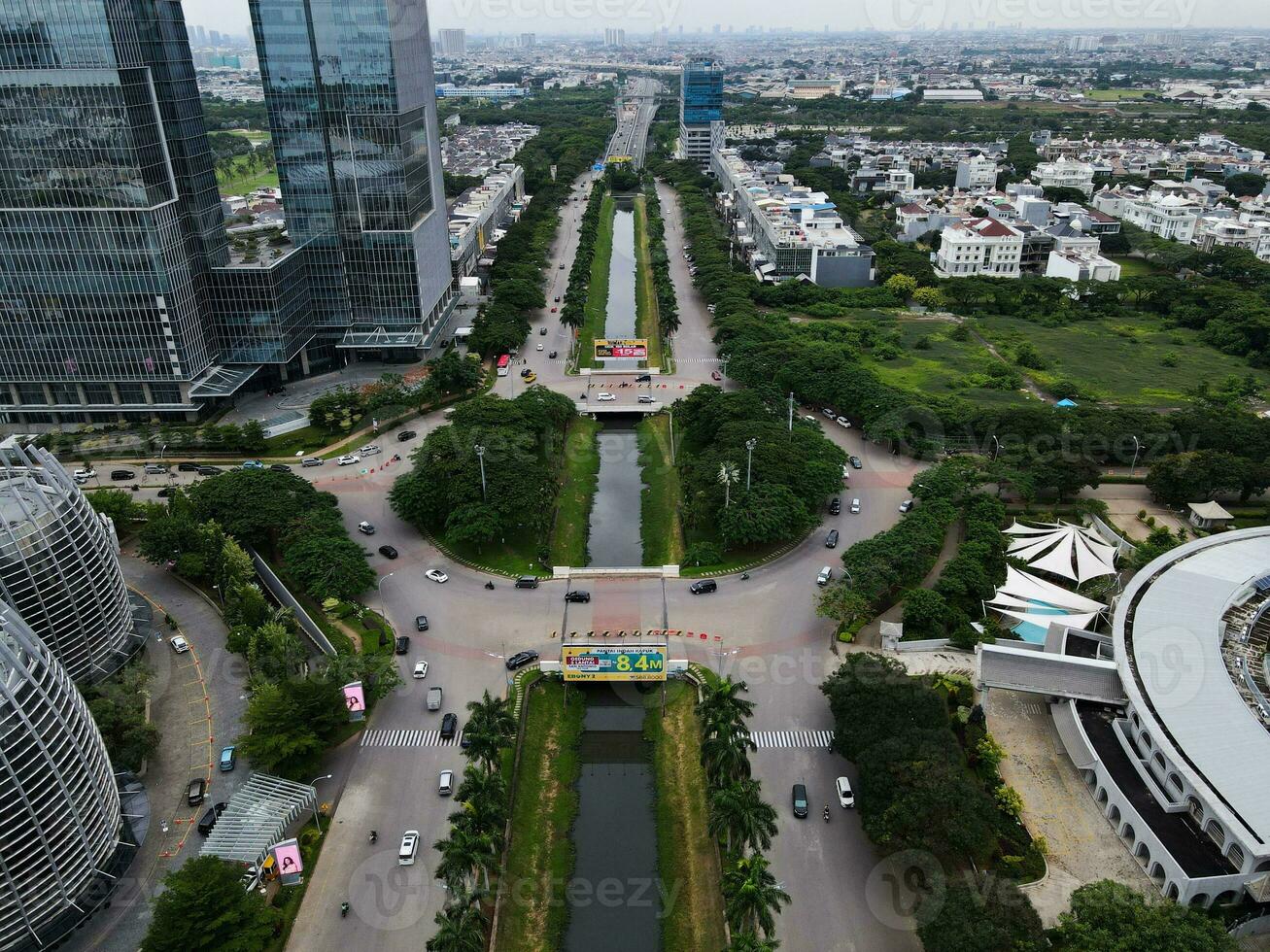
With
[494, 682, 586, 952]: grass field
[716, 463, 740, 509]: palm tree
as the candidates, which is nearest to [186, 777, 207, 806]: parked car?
[494, 682, 586, 952]: grass field

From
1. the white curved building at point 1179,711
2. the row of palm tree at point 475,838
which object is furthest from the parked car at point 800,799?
the row of palm tree at point 475,838

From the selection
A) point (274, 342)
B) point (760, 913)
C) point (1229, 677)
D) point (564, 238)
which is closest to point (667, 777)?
point (760, 913)

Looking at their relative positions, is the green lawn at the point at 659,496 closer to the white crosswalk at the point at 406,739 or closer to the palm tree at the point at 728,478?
the palm tree at the point at 728,478

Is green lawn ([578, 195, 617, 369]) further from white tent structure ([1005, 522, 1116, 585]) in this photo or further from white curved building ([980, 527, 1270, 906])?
white curved building ([980, 527, 1270, 906])

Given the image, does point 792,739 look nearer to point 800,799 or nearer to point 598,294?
point 800,799

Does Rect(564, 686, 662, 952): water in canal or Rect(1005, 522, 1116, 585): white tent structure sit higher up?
Rect(1005, 522, 1116, 585): white tent structure

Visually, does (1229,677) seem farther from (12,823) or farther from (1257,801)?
(12,823)

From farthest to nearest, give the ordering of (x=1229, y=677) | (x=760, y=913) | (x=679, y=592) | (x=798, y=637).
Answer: (x=679, y=592)
(x=798, y=637)
(x=1229, y=677)
(x=760, y=913)
